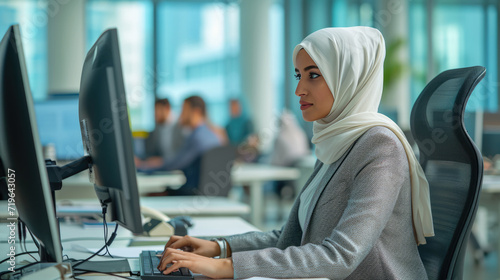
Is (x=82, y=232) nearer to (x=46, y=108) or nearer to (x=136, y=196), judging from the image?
(x=136, y=196)

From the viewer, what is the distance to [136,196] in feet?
3.53

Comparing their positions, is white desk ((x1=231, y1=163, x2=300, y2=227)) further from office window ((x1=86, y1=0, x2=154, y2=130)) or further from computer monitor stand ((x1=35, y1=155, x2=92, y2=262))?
office window ((x1=86, y1=0, x2=154, y2=130))

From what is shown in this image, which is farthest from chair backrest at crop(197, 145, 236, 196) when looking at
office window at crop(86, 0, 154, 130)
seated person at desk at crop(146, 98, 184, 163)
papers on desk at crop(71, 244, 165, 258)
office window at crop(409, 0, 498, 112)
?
office window at crop(86, 0, 154, 130)

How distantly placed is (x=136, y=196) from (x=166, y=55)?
356 inches

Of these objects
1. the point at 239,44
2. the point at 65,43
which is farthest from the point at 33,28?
the point at 239,44

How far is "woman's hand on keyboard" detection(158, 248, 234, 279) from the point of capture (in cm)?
111

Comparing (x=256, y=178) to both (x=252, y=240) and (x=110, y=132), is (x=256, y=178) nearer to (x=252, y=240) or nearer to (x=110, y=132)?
(x=252, y=240)

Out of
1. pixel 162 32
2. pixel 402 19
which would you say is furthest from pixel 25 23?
pixel 402 19

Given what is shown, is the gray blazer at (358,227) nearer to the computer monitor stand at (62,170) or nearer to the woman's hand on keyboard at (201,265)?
the woman's hand on keyboard at (201,265)

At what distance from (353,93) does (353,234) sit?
1.13ft

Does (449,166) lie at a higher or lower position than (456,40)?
higher

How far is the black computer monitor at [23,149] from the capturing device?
91 centimetres

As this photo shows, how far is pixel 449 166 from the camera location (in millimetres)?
1383

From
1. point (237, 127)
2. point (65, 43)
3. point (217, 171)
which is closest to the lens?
point (217, 171)
